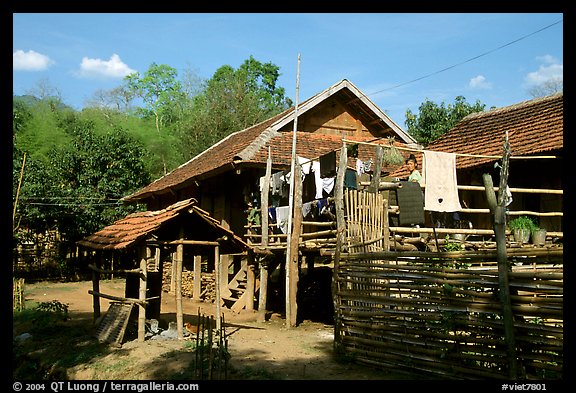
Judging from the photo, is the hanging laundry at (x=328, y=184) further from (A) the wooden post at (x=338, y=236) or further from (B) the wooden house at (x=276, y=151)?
(A) the wooden post at (x=338, y=236)

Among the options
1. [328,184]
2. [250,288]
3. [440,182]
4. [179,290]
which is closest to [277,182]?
[328,184]

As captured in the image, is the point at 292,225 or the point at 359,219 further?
the point at 292,225

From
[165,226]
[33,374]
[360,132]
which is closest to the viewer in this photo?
[33,374]

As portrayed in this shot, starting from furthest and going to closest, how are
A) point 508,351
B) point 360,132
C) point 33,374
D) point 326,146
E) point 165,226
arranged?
point 360,132 < point 326,146 < point 165,226 < point 33,374 < point 508,351

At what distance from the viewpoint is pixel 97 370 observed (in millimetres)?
8406

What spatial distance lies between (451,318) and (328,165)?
238 inches

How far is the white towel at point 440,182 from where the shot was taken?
33.4ft

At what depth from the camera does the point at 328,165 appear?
12.5 meters

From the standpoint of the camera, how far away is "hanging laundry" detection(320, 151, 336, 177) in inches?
486

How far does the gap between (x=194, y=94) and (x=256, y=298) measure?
38910 millimetres

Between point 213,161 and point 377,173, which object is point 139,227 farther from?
point 213,161

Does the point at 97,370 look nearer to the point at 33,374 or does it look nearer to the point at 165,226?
the point at 33,374
